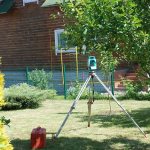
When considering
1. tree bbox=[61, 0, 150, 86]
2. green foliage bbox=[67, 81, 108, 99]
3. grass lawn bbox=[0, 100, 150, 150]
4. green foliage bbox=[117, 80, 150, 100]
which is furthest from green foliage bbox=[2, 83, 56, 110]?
tree bbox=[61, 0, 150, 86]

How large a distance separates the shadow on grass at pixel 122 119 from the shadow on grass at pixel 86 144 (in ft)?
5.86

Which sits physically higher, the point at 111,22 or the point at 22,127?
the point at 111,22

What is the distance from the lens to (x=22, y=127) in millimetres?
11445

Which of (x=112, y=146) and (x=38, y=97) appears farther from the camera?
(x=38, y=97)

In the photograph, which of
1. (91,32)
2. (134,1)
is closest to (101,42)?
(91,32)

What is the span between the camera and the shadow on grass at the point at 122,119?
446 inches

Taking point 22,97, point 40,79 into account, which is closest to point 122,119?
point 22,97

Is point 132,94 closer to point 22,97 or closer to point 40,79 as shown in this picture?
point 22,97

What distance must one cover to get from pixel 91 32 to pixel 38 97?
836 cm

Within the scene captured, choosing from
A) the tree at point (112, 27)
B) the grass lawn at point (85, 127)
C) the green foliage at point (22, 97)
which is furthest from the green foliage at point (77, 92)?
the tree at point (112, 27)

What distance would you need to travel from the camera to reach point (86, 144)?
9.09 meters

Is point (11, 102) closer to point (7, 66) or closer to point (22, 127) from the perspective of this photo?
point (22, 127)

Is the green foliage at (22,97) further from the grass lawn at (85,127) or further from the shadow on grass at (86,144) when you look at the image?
the shadow on grass at (86,144)

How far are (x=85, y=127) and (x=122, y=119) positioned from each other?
1541 mm
